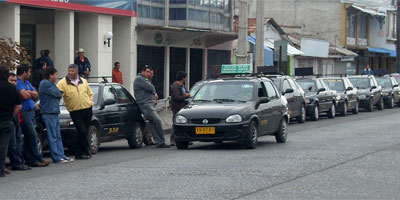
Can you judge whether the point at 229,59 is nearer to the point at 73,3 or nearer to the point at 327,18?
the point at 73,3

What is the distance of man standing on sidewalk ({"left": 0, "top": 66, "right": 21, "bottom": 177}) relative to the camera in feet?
42.1

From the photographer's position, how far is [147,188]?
11156mm

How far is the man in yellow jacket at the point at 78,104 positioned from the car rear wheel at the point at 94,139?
751mm

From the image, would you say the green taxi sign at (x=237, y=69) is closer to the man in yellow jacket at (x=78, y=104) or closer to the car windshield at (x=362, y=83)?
the car windshield at (x=362, y=83)

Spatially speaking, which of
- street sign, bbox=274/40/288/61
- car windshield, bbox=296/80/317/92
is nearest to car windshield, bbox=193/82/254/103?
car windshield, bbox=296/80/317/92

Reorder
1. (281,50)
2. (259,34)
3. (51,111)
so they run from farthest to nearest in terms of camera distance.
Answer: (281,50)
(259,34)
(51,111)

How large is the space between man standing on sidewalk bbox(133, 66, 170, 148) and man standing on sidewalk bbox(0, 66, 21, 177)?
516 centimetres

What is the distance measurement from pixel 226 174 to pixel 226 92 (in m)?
5.48

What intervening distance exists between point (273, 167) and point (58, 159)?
3915 mm

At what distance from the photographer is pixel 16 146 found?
45.0 ft

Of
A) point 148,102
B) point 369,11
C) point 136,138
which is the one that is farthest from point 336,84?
point 369,11

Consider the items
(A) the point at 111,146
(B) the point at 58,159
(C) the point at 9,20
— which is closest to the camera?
(B) the point at 58,159

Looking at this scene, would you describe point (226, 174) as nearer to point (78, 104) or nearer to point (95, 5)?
point (78, 104)

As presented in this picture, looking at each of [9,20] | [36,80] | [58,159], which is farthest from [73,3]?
[58,159]
